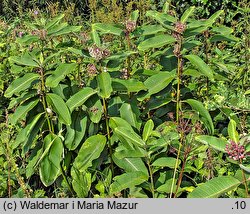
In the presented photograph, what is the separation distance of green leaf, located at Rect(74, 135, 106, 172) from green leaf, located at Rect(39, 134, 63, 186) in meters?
0.10

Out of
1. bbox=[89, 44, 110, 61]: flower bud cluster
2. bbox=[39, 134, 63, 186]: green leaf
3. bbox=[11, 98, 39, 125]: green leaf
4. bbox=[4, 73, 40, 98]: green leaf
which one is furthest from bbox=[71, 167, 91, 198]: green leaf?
bbox=[89, 44, 110, 61]: flower bud cluster

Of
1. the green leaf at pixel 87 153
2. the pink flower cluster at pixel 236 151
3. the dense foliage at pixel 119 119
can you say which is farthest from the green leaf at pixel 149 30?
the pink flower cluster at pixel 236 151

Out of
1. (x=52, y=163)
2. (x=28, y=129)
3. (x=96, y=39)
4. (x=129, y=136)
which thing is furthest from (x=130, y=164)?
(x=96, y=39)

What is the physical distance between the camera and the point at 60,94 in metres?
2.89

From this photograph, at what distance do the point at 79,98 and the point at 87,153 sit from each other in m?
0.29

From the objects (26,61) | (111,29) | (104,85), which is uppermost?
(111,29)

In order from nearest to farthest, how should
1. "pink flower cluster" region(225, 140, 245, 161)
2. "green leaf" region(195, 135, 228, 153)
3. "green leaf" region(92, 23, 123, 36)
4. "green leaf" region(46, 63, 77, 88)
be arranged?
1. "pink flower cluster" region(225, 140, 245, 161)
2. "green leaf" region(195, 135, 228, 153)
3. "green leaf" region(46, 63, 77, 88)
4. "green leaf" region(92, 23, 123, 36)

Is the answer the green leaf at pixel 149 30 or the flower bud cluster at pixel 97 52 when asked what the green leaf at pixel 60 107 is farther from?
the green leaf at pixel 149 30

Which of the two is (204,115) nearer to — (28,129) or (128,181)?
(128,181)

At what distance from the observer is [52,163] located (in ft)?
8.90

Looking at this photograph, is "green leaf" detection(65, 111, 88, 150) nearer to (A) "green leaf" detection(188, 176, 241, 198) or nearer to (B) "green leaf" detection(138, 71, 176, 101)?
(B) "green leaf" detection(138, 71, 176, 101)

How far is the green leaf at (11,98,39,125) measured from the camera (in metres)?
2.79
